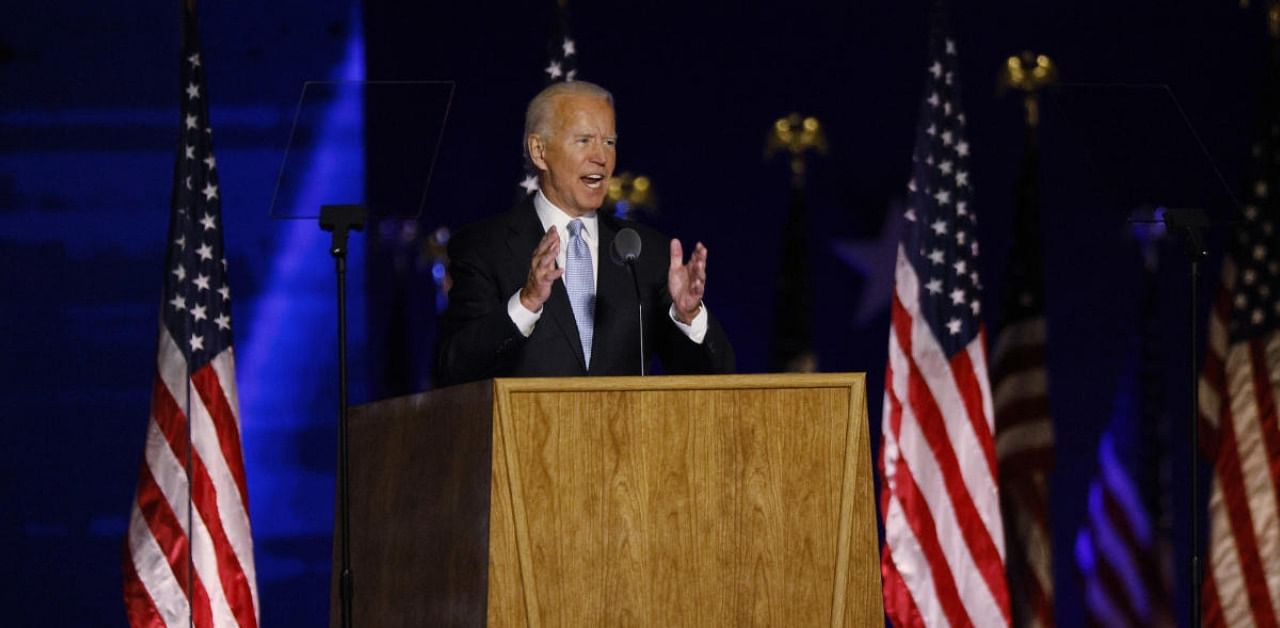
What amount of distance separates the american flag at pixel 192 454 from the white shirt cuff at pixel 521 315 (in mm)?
2249

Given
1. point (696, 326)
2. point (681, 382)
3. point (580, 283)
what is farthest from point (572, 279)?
point (681, 382)

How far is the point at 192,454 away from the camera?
4.81 m

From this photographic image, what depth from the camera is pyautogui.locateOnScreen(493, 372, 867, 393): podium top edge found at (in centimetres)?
242

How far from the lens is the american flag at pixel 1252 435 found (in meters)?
5.16

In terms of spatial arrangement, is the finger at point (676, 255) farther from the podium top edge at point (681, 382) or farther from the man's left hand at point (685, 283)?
the podium top edge at point (681, 382)

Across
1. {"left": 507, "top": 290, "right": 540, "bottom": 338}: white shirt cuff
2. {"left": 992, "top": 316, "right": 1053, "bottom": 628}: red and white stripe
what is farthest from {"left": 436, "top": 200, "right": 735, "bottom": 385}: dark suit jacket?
{"left": 992, "top": 316, "right": 1053, "bottom": 628}: red and white stripe

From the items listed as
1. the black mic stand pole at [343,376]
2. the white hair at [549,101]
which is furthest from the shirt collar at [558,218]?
the black mic stand pole at [343,376]

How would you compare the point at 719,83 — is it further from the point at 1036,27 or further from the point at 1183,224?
the point at 1183,224

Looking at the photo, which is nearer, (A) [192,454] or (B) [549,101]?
(B) [549,101]

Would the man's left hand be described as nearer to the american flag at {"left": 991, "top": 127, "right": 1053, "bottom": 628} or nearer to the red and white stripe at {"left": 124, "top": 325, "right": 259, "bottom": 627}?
the red and white stripe at {"left": 124, "top": 325, "right": 259, "bottom": 627}

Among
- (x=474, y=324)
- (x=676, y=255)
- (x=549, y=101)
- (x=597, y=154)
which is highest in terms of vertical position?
(x=549, y=101)

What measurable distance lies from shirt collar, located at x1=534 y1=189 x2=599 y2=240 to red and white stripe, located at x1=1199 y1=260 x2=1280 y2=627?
281 cm

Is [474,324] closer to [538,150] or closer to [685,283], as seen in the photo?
[685,283]

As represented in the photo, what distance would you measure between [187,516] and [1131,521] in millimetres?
3230
